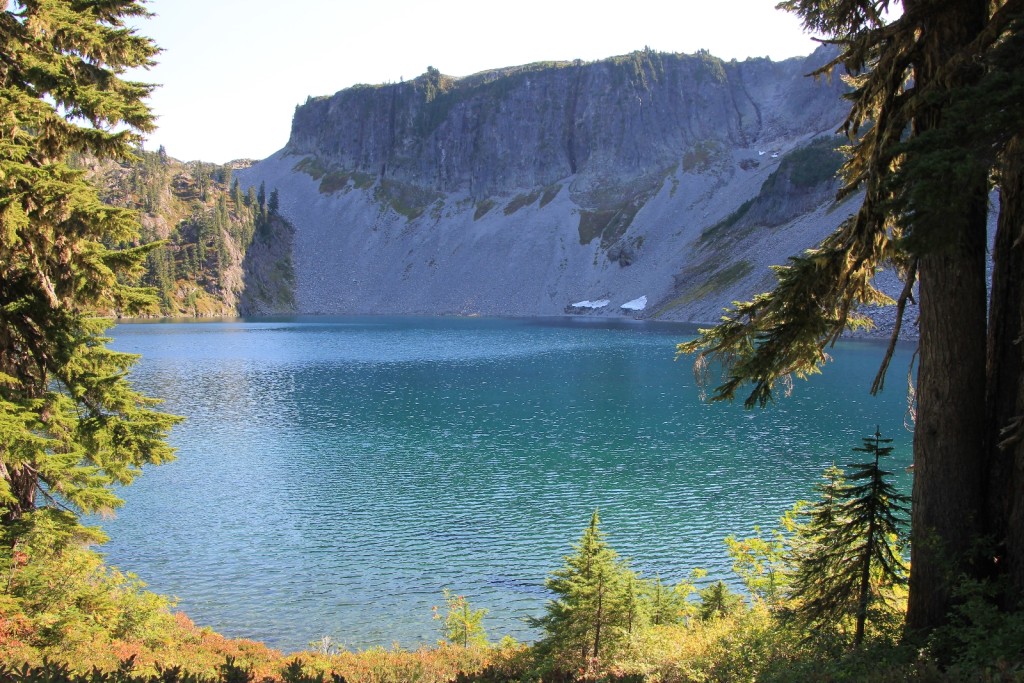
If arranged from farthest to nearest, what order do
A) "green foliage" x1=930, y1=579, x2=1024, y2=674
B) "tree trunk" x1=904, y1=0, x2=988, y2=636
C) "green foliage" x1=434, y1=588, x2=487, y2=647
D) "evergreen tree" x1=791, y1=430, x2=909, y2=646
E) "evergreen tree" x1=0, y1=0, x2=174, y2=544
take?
1. "green foliage" x1=434, y1=588, x2=487, y2=647
2. "evergreen tree" x1=0, y1=0, x2=174, y2=544
3. "evergreen tree" x1=791, y1=430, x2=909, y2=646
4. "tree trunk" x1=904, y1=0, x2=988, y2=636
5. "green foliage" x1=930, y1=579, x2=1024, y2=674

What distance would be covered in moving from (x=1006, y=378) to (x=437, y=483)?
84.0 feet

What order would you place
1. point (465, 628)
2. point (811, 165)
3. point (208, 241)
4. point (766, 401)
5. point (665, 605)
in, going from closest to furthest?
point (766, 401), point (665, 605), point (465, 628), point (811, 165), point (208, 241)

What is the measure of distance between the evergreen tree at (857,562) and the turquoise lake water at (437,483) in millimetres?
10246

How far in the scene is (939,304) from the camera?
7.48 metres

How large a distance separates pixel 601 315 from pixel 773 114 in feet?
294

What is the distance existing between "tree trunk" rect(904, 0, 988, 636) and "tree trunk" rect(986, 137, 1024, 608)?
0.14m

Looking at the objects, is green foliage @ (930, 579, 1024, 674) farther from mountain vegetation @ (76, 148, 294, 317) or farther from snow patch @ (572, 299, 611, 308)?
mountain vegetation @ (76, 148, 294, 317)

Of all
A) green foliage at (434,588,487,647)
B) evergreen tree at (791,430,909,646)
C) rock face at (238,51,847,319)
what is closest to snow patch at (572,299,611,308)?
rock face at (238,51,847,319)

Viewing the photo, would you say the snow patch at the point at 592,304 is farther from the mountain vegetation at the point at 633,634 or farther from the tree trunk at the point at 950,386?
the tree trunk at the point at 950,386

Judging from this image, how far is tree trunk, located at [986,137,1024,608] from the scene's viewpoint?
6.91 metres

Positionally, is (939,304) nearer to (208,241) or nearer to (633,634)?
(633,634)

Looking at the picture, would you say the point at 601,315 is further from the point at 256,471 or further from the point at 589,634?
the point at 589,634

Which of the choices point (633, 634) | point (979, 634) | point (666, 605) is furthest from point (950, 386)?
point (666, 605)

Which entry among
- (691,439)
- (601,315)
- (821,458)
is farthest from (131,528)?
(601,315)
